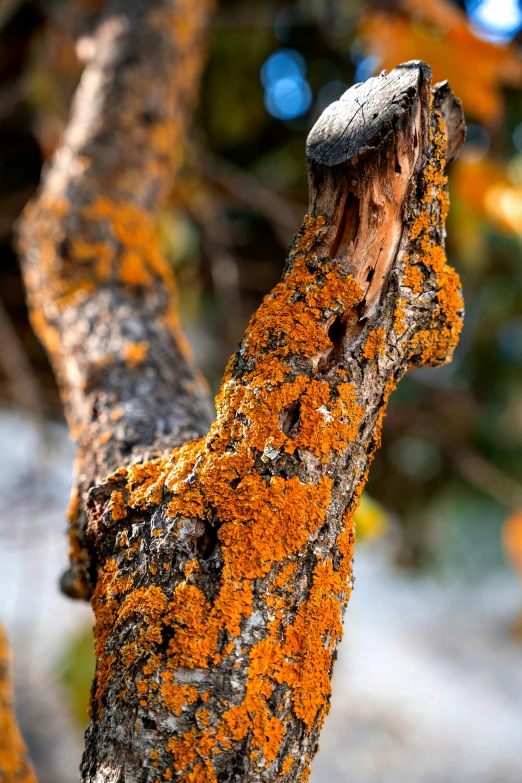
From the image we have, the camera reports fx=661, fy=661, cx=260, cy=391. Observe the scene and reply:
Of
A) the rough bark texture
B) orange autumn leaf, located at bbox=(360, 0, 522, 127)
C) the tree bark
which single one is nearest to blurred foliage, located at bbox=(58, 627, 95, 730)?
the rough bark texture

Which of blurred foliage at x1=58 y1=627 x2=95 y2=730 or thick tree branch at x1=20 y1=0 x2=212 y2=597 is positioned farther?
blurred foliage at x1=58 y1=627 x2=95 y2=730

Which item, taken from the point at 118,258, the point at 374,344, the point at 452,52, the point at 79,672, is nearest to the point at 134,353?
the point at 118,258

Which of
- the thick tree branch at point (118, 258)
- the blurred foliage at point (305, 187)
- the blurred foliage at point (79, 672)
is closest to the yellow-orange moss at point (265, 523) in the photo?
the thick tree branch at point (118, 258)

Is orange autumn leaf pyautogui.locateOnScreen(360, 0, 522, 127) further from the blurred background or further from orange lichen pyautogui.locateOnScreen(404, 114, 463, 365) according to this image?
orange lichen pyautogui.locateOnScreen(404, 114, 463, 365)

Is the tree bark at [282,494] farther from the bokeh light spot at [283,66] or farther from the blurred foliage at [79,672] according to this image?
the bokeh light spot at [283,66]

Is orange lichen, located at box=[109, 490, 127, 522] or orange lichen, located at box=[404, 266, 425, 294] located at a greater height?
orange lichen, located at box=[404, 266, 425, 294]
